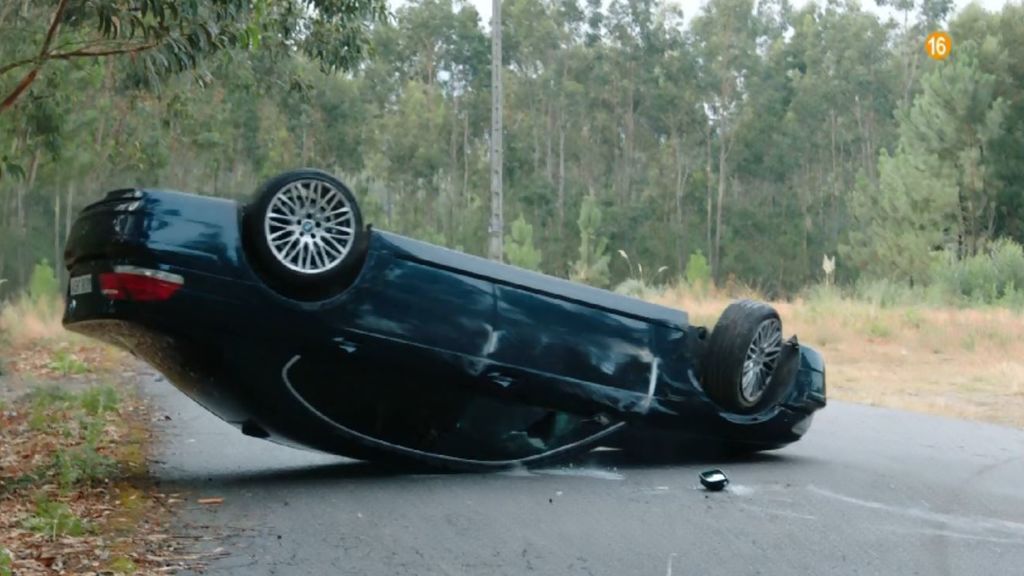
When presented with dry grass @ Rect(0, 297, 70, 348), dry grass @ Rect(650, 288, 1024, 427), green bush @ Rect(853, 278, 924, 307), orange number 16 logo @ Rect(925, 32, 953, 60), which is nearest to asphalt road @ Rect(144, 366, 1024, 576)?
dry grass @ Rect(650, 288, 1024, 427)

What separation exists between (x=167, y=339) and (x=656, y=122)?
237ft

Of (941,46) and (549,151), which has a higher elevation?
(941,46)

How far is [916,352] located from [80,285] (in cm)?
2016

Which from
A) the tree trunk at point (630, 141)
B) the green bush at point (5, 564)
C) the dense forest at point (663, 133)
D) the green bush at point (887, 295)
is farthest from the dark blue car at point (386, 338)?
the tree trunk at point (630, 141)

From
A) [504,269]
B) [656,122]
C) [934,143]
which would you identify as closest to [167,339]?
[504,269]

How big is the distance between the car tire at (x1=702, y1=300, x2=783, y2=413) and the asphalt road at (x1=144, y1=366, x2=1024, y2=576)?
525mm

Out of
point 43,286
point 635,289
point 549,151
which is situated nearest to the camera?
point 43,286

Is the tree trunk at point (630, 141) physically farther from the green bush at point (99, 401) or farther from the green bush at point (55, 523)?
the green bush at point (55, 523)

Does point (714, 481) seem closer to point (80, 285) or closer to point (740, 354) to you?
point (740, 354)

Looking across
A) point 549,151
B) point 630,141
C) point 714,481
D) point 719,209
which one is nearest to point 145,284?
point 714,481

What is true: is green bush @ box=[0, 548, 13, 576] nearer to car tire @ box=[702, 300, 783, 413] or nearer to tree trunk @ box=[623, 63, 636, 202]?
car tire @ box=[702, 300, 783, 413]

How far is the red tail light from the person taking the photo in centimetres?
831

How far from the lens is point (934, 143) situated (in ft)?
183

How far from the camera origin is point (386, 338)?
8.92 metres
